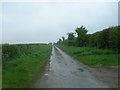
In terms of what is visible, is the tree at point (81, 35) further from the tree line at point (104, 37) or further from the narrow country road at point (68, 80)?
the narrow country road at point (68, 80)

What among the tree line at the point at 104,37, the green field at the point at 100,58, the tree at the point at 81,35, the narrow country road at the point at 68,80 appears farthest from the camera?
the tree at the point at 81,35

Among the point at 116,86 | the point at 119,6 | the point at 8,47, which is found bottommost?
the point at 116,86

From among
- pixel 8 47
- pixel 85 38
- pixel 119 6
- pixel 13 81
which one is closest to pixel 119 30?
pixel 119 6

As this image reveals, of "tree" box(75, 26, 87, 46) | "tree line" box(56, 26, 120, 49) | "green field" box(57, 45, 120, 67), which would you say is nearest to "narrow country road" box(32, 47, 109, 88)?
"green field" box(57, 45, 120, 67)

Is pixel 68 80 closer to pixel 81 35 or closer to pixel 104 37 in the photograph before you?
pixel 104 37

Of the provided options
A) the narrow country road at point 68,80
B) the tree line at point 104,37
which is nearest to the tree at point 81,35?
the tree line at point 104,37

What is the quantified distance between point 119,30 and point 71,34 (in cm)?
4313

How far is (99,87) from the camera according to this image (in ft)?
21.9

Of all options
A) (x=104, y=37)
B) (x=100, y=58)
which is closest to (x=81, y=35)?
(x=104, y=37)

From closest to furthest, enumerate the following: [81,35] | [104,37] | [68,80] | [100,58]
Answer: [68,80], [100,58], [104,37], [81,35]

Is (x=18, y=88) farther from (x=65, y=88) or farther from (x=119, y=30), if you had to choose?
(x=119, y=30)

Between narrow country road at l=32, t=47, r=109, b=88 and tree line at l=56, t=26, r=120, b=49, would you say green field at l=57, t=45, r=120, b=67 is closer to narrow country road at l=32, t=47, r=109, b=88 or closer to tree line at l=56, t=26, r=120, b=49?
tree line at l=56, t=26, r=120, b=49

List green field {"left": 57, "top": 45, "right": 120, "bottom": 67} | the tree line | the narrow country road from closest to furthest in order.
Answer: the narrow country road < green field {"left": 57, "top": 45, "right": 120, "bottom": 67} < the tree line

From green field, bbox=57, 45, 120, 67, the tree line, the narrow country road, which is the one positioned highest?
the tree line
